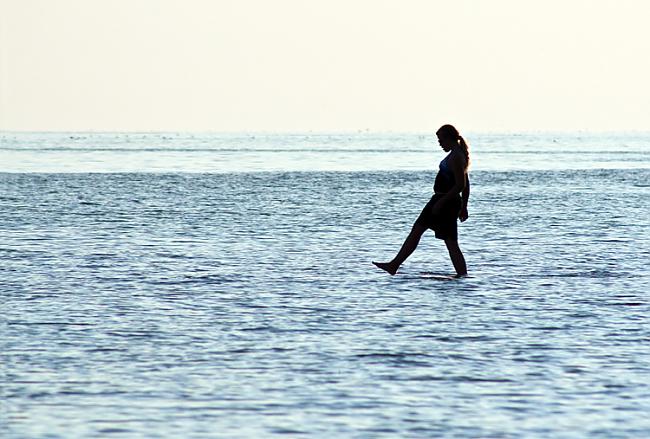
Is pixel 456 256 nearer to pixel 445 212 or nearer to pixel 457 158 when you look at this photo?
pixel 445 212

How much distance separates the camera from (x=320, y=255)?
18.0 meters

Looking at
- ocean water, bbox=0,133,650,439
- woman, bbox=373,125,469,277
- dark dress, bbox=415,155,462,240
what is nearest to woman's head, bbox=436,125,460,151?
woman, bbox=373,125,469,277

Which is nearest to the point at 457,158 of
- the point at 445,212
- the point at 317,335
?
the point at 445,212

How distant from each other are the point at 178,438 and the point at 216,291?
6.41m

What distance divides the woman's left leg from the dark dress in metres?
0.06

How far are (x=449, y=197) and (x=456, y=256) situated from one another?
63 cm

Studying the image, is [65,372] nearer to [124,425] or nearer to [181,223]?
[124,425]

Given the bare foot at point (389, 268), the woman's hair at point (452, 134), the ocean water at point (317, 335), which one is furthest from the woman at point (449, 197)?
the ocean water at point (317, 335)

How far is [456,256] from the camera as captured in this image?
49.1 ft

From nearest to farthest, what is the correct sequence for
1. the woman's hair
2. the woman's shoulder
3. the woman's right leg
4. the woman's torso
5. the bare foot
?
the woman's shoulder → the woman's hair → the woman's torso → the woman's right leg → the bare foot

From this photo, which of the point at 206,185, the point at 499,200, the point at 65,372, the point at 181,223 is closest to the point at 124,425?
the point at 65,372

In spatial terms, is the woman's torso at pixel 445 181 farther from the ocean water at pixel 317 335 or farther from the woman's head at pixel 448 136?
the ocean water at pixel 317 335

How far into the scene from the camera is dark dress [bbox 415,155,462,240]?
14.8 m

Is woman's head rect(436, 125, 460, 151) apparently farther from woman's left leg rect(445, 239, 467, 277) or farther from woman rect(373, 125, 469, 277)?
woman's left leg rect(445, 239, 467, 277)
